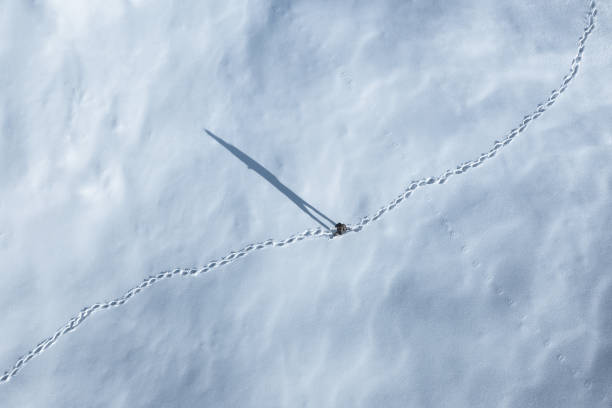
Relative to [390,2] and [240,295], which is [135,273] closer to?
[240,295]

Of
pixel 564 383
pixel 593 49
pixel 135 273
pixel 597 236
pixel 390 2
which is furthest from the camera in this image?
pixel 390 2

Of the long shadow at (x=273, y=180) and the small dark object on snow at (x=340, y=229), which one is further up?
the long shadow at (x=273, y=180)

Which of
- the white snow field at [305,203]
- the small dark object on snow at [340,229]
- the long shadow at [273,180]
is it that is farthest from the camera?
the long shadow at [273,180]

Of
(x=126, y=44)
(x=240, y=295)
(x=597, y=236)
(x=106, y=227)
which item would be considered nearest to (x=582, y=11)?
(x=597, y=236)

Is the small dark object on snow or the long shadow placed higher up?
the long shadow

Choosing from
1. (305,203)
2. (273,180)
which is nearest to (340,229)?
(305,203)

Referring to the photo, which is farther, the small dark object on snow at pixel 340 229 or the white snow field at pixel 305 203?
the small dark object on snow at pixel 340 229
